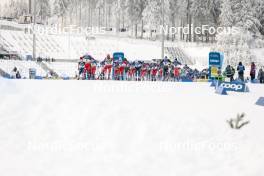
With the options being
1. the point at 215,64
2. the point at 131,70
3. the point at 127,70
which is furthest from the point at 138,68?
the point at 215,64

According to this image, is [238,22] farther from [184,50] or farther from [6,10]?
[6,10]

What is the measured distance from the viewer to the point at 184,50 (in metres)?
50.3

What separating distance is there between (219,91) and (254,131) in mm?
5073

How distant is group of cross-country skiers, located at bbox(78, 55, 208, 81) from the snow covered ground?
699 centimetres

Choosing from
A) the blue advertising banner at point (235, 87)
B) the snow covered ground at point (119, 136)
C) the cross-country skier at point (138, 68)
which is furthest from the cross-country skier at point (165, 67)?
the snow covered ground at point (119, 136)

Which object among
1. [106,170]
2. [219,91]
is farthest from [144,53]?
[106,170]

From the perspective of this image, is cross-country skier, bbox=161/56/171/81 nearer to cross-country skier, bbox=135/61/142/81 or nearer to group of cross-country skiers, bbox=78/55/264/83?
group of cross-country skiers, bbox=78/55/264/83

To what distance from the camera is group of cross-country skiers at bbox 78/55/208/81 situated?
20844mm

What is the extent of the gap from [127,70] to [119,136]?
1073 cm

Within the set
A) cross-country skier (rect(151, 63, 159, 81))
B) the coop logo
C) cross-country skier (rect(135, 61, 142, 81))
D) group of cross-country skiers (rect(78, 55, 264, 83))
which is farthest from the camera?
cross-country skier (rect(151, 63, 159, 81))

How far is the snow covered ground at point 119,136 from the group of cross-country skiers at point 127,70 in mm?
6990

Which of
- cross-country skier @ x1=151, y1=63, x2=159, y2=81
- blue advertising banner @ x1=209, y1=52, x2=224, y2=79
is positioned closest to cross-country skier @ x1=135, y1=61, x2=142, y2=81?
cross-country skier @ x1=151, y1=63, x2=159, y2=81

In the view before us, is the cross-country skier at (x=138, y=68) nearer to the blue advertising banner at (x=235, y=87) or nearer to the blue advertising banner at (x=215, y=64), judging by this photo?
the blue advertising banner at (x=215, y=64)

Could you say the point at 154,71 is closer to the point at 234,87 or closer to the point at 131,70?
the point at 131,70
